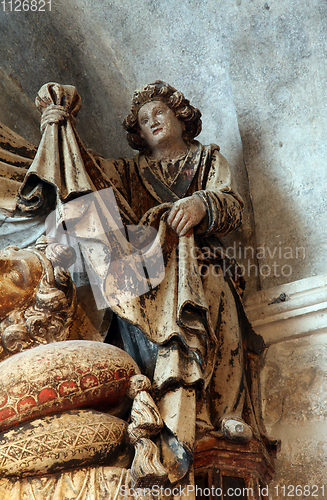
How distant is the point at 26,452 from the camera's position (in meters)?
1.39

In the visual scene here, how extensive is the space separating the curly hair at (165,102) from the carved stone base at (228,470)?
4.22 feet

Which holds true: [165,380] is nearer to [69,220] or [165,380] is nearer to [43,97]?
[69,220]

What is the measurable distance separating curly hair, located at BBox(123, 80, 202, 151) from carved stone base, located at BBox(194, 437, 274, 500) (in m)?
1.29

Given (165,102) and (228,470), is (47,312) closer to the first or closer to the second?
(228,470)

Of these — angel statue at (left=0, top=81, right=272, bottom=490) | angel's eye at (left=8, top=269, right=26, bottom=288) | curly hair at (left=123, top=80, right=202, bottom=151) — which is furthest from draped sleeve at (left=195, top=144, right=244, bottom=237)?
angel's eye at (left=8, top=269, right=26, bottom=288)

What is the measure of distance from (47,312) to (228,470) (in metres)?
0.68

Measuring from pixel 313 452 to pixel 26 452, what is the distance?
0.99 meters

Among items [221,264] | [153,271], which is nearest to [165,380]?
[153,271]

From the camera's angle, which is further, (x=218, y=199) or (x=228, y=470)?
(x=218, y=199)

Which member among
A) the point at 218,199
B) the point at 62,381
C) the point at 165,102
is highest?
the point at 165,102

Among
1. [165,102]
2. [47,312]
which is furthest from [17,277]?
[165,102]

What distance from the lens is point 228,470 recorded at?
1678 millimetres

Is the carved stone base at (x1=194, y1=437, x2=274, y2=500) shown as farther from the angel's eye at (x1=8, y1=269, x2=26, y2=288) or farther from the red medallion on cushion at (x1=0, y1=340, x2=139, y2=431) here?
the angel's eye at (x1=8, y1=269, x2=26, y2=288)

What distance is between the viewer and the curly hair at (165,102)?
7.99 feet
